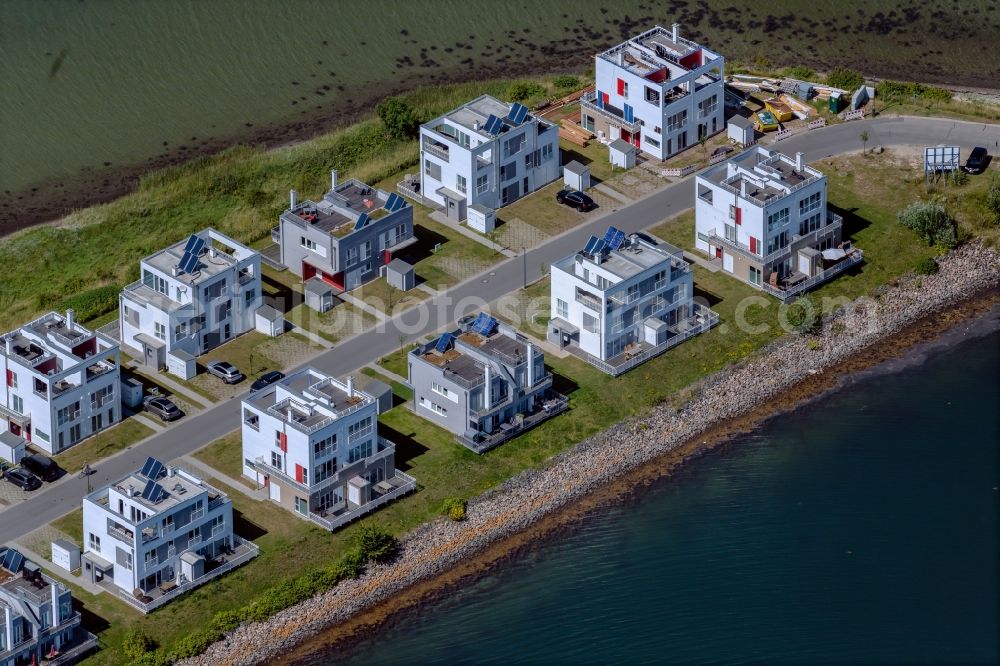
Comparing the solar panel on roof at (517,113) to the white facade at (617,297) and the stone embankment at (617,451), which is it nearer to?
the white facade at (617,297)

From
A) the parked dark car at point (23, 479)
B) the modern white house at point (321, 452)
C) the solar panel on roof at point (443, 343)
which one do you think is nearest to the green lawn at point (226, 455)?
the modern white house at point (321, 452)

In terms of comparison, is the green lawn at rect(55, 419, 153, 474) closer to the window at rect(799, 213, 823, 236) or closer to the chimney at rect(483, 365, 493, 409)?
the chimney at rect(483, 365, 493, 409)

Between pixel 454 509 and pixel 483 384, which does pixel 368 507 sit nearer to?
pixel 454 509

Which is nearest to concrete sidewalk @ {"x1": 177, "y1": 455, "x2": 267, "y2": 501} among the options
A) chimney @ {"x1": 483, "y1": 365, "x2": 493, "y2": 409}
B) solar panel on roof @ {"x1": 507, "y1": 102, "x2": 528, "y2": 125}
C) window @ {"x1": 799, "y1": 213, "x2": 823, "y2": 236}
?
chimney @ {"x1": 483, "y1": 365, "x2": 493, "y2": 409}

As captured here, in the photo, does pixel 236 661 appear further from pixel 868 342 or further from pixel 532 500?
pixel 868 342

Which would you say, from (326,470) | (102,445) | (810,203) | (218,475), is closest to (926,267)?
(810,203)

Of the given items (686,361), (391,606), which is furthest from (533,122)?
(391,606)
